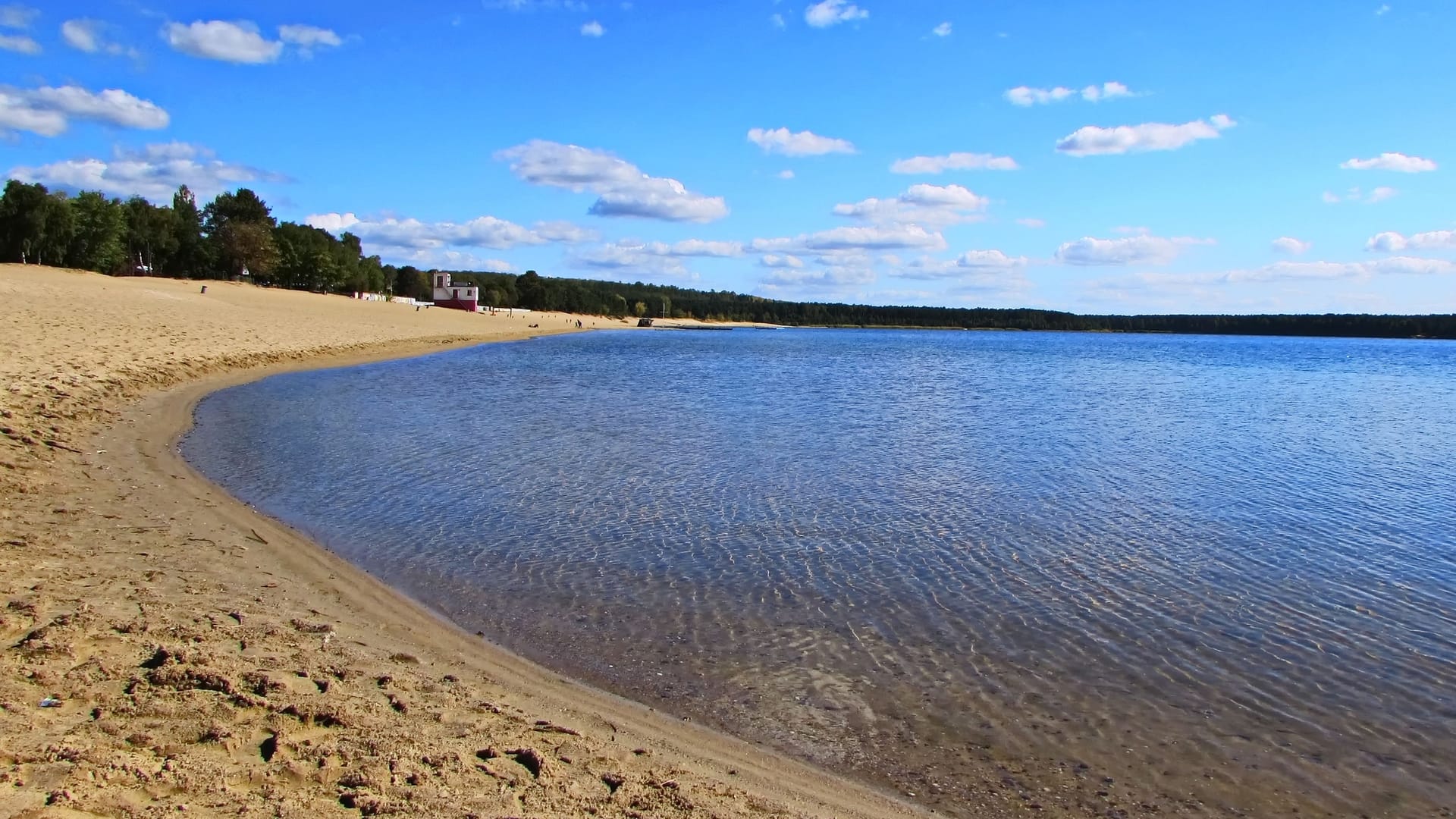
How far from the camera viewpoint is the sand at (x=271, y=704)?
4.02 m

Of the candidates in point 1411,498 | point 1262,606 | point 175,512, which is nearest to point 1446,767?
point 1262,606

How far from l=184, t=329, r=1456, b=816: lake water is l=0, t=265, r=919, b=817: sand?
0.61 metres

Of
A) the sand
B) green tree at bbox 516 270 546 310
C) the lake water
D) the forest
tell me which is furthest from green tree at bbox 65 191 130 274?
green tree at bbox 516 270 546 310

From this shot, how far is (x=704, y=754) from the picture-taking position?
16.9 ft

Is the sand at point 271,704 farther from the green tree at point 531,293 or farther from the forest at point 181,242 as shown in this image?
the green tree at point 531,293

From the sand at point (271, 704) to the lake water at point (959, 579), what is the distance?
0.61 metres

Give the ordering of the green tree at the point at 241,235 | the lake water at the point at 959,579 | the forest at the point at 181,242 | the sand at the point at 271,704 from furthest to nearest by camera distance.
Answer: the green tree at the point at 241,235 → the forest at the point at 181,242 → the lake water at the point at 959,579 → the sand at the point at 271,704

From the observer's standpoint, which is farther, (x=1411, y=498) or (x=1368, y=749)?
(x=1411, y=498)

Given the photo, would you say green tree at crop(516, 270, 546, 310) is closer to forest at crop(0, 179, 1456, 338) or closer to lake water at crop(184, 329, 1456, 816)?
forest at crop(0, 179, 1456, 338)

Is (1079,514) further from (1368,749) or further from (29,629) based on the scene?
(29,629)

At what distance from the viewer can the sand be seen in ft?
13.2

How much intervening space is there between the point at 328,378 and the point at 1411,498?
95.2 ft

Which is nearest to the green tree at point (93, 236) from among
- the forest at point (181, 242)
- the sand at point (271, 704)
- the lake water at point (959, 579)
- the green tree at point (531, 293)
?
the forest at point (181, 242)

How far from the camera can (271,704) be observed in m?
4.87
